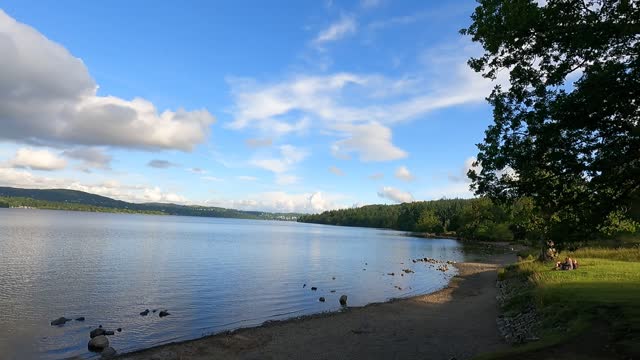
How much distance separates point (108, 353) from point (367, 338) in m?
14.3

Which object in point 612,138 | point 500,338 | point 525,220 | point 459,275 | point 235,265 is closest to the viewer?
point 612,138

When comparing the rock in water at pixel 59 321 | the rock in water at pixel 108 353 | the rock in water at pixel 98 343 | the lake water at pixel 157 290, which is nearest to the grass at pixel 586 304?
the lake water at pixel 157 290

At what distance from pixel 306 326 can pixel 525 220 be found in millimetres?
31409

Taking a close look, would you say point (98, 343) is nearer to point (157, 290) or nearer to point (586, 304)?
point (157, 290)

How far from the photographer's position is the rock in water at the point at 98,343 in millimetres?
25250

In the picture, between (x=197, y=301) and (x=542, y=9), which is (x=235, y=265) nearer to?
(x=197, y=301)

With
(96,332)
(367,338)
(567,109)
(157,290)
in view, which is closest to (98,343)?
(96,332)

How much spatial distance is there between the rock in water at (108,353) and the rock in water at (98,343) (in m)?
1.01

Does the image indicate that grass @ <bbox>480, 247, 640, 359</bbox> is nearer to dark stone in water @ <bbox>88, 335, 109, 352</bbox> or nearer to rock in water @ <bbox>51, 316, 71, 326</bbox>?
dark stone in water @ <bbox>88, 335, 109, 352</bbox>

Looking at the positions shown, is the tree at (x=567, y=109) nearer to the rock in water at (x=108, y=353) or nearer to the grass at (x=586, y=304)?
the grass at (x=586, y=304)

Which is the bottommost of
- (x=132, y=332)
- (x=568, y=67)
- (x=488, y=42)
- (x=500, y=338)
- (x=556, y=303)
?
(x=132, y=332)

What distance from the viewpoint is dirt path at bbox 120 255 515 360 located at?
23.3 metres

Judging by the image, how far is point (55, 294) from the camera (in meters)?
39.8

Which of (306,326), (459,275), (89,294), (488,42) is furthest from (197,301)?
(459,275)
